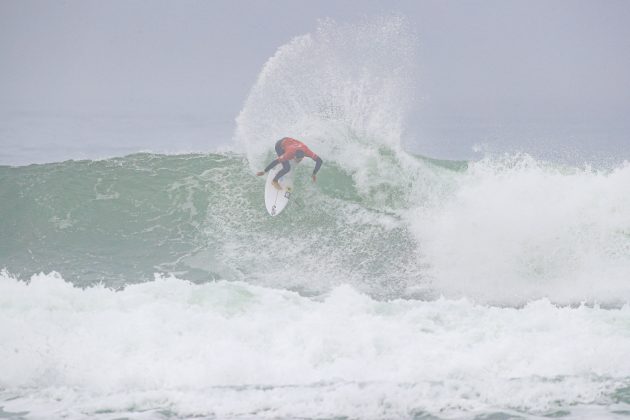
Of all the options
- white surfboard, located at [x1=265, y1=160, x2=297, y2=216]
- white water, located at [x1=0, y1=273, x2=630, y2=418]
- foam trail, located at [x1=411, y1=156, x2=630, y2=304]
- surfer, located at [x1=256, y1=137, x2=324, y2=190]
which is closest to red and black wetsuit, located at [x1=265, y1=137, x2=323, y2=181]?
surfer, located at [x1=256, y1=137, x2=324, y2=190]

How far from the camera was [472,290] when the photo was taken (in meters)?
9.76

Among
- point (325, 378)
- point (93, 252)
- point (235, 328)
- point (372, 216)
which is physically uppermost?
point (372, 216)

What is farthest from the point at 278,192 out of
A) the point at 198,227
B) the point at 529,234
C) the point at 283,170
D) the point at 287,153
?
the point at 529,234

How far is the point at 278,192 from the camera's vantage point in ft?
40.8

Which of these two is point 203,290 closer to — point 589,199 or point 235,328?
point 235,328

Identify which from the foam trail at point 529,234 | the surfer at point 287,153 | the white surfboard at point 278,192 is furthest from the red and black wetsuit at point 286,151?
the foam trail at point 529,234

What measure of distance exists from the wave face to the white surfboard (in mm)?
205

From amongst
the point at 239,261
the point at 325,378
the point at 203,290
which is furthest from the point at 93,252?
the point at 325,378

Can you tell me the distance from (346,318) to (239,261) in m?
3.47

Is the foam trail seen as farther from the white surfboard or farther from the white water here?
the white surfboard

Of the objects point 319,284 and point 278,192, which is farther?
point 278,192

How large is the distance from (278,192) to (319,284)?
10.0ft

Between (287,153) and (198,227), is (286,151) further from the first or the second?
(198,227)

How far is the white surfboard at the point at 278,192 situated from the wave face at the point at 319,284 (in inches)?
8.1
